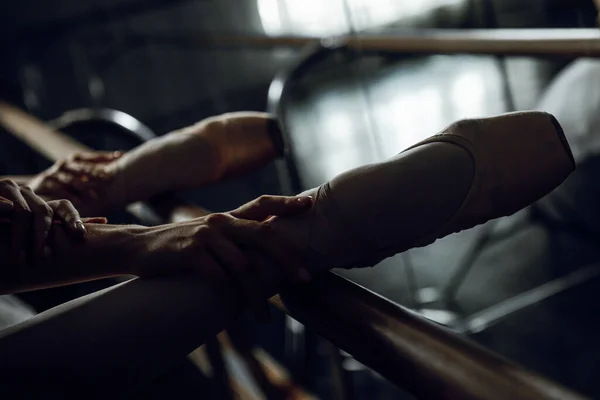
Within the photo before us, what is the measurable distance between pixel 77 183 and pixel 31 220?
17.2 inches

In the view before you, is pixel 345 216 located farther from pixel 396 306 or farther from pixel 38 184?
pixel 38 184

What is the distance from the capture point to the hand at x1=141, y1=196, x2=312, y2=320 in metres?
0.57

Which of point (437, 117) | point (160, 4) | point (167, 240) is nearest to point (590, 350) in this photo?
point (167, 240)

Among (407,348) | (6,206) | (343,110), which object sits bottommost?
(343,110)

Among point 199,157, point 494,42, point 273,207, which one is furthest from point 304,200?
point 494,42

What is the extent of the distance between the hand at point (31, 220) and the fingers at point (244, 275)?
18 cm

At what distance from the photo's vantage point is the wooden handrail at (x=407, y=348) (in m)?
0.36

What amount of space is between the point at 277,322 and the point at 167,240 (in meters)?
2.14

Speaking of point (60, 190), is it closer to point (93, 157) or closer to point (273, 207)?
point (93, 157)

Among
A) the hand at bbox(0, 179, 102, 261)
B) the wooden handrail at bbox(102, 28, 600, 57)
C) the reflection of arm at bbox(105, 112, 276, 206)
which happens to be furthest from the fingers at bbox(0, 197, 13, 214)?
the wooden handrail at bbox(102, 28, 600, 57)

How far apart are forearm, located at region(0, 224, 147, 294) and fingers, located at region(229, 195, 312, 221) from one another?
0.38 ft

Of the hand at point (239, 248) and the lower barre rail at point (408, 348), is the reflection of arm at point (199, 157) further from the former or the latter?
the lower barre rail at point (408, 348)

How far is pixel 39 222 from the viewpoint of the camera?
660 mm

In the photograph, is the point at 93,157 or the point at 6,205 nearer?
the point at 6,205
